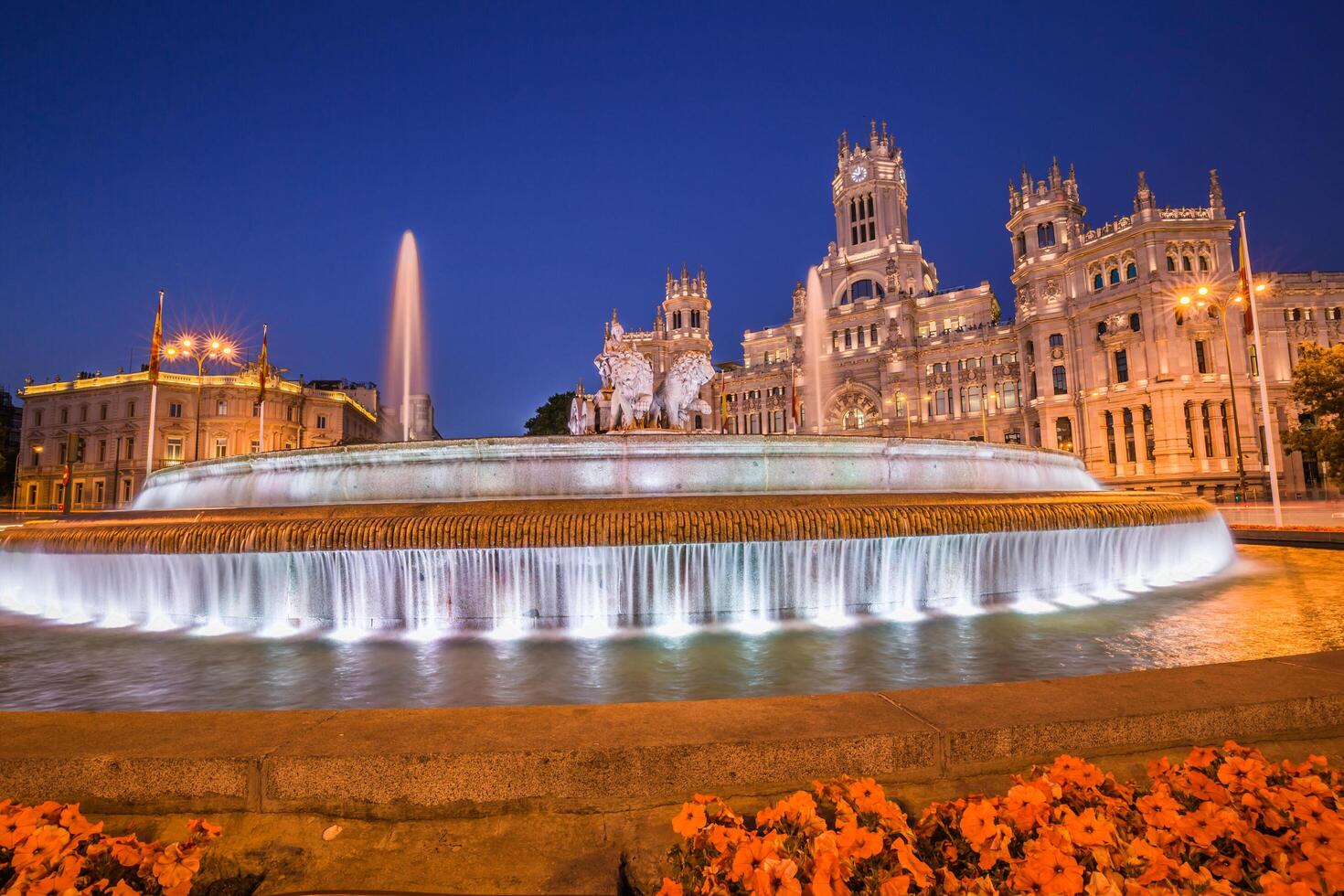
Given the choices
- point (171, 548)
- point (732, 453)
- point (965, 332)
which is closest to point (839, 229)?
point (965, 332)

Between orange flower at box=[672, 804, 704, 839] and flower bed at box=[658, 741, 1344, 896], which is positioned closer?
flower bed at box=[658, 741, 1344, 896]

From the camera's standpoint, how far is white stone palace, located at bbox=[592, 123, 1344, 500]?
167 feet

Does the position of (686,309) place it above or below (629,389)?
above

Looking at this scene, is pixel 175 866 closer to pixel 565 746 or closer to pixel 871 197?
pixel 565 746

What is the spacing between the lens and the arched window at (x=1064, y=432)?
2319 inches

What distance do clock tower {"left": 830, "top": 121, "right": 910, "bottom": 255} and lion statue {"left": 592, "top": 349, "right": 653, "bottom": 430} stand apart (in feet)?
241

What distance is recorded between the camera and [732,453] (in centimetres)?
1148

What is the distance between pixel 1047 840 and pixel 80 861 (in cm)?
305

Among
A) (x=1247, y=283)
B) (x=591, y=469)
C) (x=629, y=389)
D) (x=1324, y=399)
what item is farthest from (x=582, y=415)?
(x=1324, y=399)

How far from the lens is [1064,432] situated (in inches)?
2363

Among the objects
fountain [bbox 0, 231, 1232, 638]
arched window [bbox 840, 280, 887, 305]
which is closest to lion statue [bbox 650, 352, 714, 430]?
fountain [bbox 0, 231, 1232, 638]

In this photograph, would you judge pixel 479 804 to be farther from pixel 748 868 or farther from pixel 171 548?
pixel 171 548

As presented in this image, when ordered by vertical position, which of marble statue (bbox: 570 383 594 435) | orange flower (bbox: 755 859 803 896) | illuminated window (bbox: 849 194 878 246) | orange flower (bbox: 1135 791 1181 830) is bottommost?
orange flower (bbox: 755 859 803 896)

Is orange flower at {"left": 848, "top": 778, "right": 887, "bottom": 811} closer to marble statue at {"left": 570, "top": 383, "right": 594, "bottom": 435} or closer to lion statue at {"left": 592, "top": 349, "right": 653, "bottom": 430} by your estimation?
lion statue at {"left": 592, "top": 349, "right": 653, "bottom": 430}
